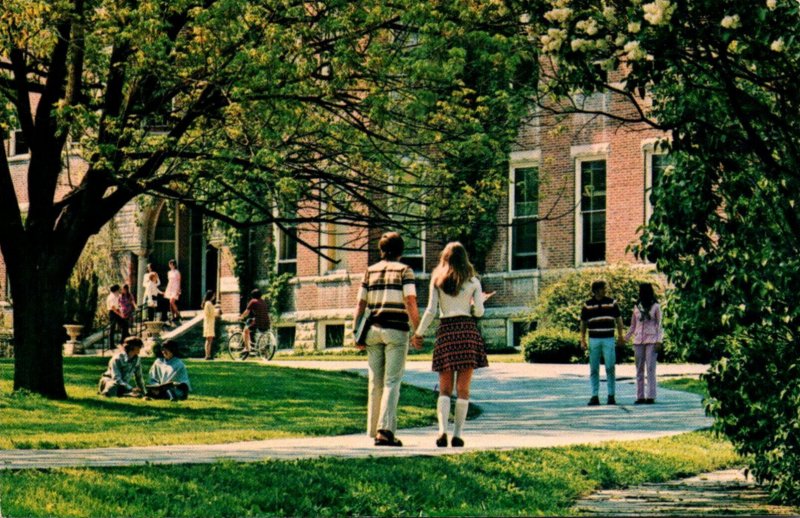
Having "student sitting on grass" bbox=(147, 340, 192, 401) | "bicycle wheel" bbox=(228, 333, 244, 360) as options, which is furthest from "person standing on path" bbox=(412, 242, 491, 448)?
"bicycle wheel" bbox=(228, 333, 244, 360)

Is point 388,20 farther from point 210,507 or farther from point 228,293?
point 228,293

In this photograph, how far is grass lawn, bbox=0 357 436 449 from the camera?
1680cm

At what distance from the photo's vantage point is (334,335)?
1544 inches

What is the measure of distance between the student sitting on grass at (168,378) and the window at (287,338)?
17.9m

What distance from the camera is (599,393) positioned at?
2292 cm

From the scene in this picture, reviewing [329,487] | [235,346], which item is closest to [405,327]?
[329,487]

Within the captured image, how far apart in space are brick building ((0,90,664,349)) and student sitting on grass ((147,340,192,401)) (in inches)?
377

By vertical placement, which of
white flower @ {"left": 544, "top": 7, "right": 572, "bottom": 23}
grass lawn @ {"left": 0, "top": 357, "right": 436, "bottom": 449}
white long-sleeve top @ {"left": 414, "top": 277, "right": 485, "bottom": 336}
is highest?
white flower @ {"left": 544, "top": 7, "right": 572, "bottom": 23}

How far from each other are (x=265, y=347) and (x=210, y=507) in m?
24.7

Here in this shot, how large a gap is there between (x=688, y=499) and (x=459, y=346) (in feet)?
9.93

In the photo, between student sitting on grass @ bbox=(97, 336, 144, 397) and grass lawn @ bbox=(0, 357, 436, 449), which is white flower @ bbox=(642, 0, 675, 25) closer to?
grass lawn @ bbox=(0, 357, 436, 449)

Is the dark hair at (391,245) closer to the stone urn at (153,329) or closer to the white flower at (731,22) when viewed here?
the white flower at (731,22)

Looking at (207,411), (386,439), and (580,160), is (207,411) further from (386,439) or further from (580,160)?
(580,160)

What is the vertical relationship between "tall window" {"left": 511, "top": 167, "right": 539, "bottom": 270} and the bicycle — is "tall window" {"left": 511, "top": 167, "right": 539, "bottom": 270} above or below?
above
